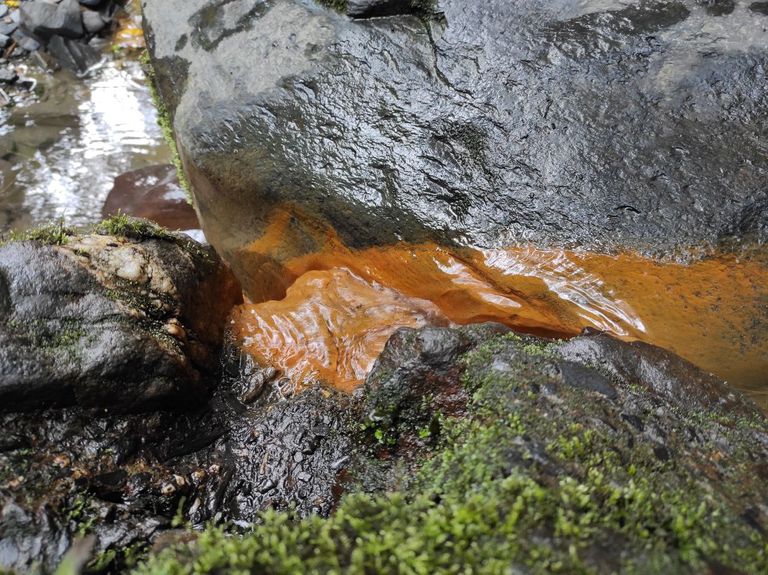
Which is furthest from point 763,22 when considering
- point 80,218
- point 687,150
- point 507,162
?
point 80,218

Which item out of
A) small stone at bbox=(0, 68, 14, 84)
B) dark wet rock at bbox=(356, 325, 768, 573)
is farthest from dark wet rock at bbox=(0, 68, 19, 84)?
dark wet rock at bbox=(356, 325, 768, 573)

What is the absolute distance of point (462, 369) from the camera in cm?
263

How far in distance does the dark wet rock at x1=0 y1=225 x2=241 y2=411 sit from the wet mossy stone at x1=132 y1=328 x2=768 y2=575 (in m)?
0.98

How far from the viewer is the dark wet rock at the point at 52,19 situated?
975 centimetres

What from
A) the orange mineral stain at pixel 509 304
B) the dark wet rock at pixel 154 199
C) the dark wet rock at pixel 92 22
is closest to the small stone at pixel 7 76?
the dark wet rock at pixel 92 22

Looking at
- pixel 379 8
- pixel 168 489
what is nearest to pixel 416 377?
pixel 168 489

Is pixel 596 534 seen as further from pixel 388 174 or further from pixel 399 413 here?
pixel 388 174

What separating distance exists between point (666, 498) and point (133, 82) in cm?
1012

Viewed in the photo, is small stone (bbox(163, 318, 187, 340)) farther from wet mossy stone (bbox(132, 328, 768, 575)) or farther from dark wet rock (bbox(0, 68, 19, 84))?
dark wet rock (bbox(0, 68, 19, 84))

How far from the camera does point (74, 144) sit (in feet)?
27.9

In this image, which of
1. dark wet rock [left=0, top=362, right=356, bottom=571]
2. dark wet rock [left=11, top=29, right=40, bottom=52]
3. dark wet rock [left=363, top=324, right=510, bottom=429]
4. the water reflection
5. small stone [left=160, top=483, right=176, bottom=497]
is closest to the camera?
dark wet rock [left=0, top=362, right=356, bottom=571]

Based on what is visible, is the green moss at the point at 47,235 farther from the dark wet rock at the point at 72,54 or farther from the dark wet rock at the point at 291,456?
the dark wet rock at the point at 72,54

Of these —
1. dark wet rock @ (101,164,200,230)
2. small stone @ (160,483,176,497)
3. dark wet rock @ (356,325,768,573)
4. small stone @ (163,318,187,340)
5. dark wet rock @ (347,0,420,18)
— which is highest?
dark wet rock @ (347,0,420,18)

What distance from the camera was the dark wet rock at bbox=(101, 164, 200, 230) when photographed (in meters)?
6.65
